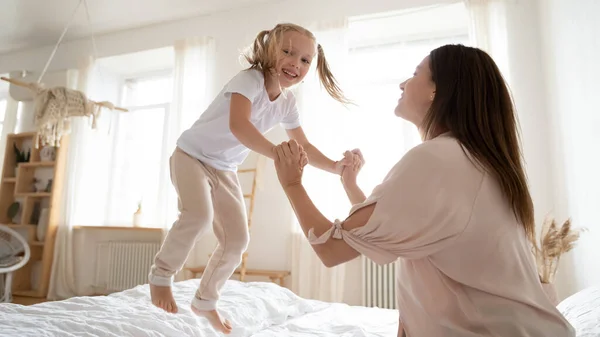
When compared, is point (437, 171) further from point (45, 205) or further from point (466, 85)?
point (45, 205)

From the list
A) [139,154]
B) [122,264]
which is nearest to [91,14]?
[139,154]

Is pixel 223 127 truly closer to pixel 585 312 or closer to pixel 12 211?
pixel 585 312

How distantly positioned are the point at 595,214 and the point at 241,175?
9.29 ft

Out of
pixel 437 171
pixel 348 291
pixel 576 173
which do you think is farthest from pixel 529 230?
pixel 348 291

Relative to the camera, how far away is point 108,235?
4.68 m

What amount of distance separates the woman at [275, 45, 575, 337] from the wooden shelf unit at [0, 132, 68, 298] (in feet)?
15.0

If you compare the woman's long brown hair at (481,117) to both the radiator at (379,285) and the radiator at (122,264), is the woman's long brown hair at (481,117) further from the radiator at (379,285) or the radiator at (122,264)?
Result: the radiator at (122,264)

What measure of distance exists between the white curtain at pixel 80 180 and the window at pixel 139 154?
0.48ft

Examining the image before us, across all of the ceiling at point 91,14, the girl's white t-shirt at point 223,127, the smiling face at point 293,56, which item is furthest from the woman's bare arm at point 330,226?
the ceiling at point 91,14

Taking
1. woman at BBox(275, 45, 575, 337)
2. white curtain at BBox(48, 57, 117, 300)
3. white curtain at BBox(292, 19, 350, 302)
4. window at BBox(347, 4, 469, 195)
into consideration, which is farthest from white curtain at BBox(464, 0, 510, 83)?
white curtain at BBox(48, 57, 117, 300)

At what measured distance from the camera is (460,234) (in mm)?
831

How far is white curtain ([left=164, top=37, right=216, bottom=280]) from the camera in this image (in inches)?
165

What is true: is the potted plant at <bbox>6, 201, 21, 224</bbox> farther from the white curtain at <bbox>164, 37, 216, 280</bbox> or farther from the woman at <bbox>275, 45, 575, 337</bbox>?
the woman at <bbox>275, 45, 575, 337</bbox>

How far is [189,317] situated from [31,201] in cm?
413
